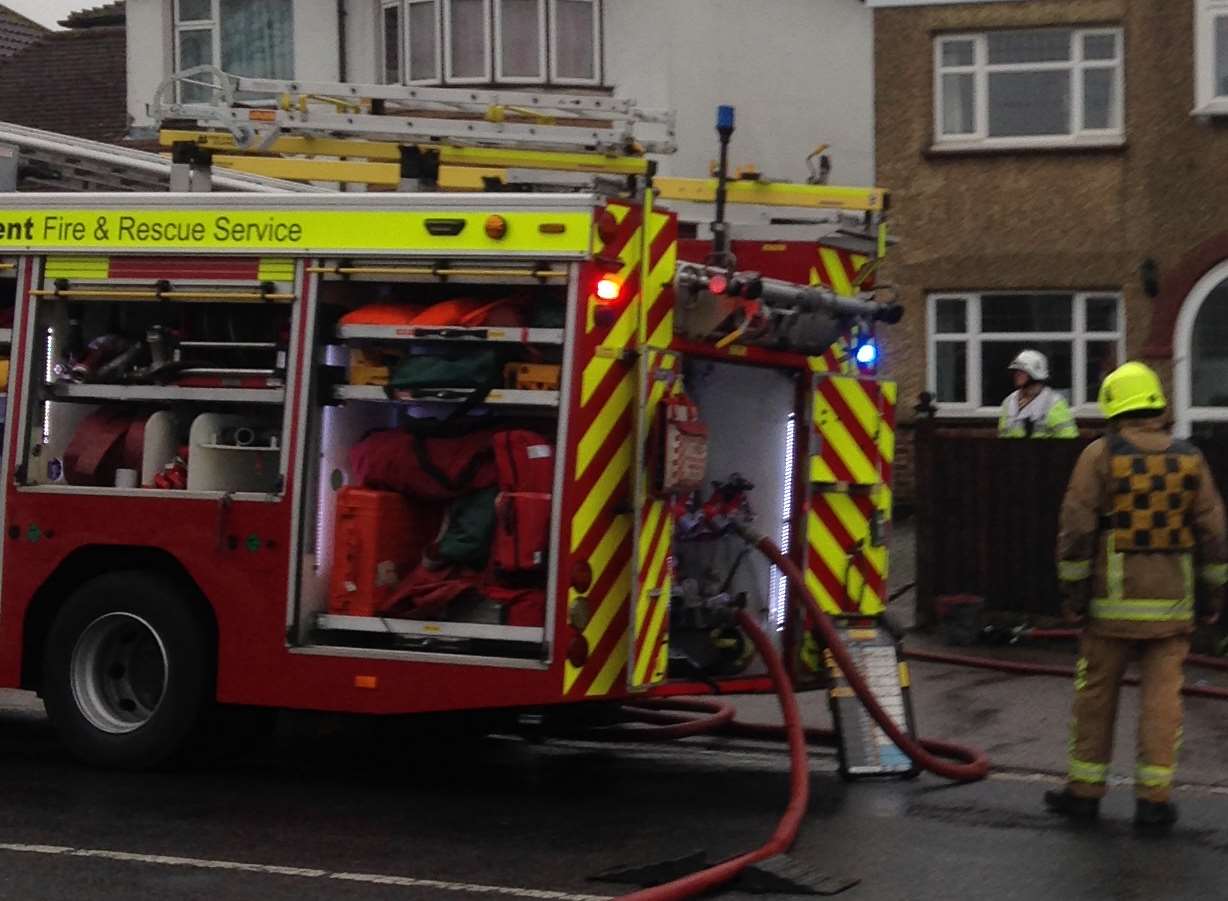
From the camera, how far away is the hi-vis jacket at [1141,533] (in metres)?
8.79

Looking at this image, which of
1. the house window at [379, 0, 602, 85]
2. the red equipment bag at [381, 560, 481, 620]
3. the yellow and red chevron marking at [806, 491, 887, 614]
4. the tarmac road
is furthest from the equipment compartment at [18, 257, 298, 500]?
the house window at [379, 0, 602, 85]

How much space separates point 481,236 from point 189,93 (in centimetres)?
1883

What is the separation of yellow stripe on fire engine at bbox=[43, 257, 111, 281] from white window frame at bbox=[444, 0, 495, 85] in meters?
15.7

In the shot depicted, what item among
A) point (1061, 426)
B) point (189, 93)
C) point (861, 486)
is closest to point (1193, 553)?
point (861, 486)

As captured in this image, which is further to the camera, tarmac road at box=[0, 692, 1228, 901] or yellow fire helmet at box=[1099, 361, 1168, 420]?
yellow fire helmet at box=[1099, 361, 1168, 420]

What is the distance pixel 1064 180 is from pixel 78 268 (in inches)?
611

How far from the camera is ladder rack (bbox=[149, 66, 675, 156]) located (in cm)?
987

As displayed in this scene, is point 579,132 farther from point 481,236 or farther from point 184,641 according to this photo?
point 184,641

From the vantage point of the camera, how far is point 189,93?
1057 inches

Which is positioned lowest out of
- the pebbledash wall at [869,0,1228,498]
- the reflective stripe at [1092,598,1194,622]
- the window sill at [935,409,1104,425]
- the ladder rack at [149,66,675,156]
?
the reflective stripe at [1092,598,1194,622]

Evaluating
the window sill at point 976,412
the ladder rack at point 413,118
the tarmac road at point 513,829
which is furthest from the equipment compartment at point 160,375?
the window sill at point 976,412

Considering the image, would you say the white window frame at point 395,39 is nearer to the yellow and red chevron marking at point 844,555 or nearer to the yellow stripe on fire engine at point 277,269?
the yellow and red chevron marking at point 844,555

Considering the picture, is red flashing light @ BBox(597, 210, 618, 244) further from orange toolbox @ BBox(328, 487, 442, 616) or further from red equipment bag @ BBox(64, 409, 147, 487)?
red equipment bag @ BBox(64, 409, 147, 487)

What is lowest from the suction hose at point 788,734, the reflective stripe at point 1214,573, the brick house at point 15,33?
the suction hose at point 788,734
